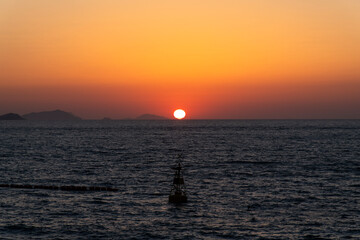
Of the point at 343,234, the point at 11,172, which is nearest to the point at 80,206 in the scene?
the point at 343,234

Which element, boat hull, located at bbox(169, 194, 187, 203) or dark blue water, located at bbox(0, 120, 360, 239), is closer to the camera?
dark blue water, located at bbox(0, 120, 360, 239)

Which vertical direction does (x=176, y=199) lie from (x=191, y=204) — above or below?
above

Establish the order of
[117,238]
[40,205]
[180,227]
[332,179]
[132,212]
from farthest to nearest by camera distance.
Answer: [332,179]
[40,205]
[132,212]
[180,227]
[117,238]

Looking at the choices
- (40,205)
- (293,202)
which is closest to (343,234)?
(293,202)

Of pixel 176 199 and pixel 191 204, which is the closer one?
pixel 191 204

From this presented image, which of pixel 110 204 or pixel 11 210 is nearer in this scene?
pixel 11 210

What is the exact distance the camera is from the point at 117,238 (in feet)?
125

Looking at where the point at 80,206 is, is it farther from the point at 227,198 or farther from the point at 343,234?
the point at 343,234

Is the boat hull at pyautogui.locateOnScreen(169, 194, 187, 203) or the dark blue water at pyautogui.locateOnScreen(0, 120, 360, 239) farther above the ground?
the boat hull at pyautogui.locateOnScreen(169, 194, 187, 203)

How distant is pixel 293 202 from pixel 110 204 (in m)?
20.8

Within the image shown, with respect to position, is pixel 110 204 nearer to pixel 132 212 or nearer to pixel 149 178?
pixel 132 212

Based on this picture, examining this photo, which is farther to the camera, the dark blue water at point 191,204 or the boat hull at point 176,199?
the boat hull at point 176,199

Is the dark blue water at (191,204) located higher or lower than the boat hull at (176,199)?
lower

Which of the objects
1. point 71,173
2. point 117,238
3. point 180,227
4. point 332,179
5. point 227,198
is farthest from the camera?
point 71,173
